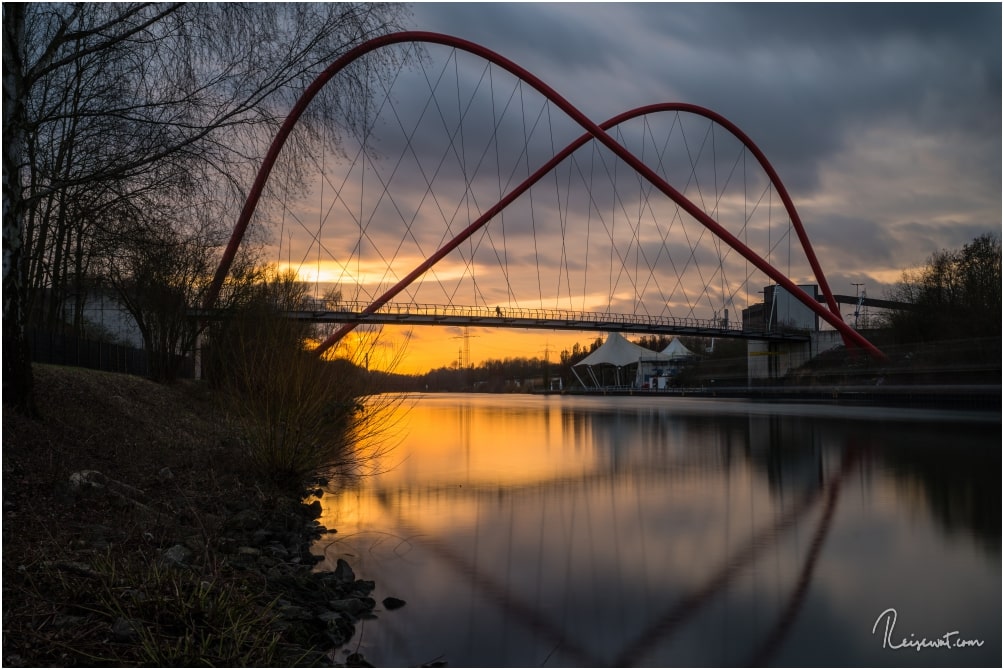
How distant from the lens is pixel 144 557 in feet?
23.0

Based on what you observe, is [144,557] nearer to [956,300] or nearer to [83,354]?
[83,354]

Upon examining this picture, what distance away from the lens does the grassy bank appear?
5367mm

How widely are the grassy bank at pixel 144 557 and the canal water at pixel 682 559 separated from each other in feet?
2.66

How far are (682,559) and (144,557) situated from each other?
23.4 ft

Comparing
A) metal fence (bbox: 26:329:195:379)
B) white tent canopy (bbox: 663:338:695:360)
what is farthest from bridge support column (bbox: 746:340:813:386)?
metal fence (bbox: 26:329:195:379)

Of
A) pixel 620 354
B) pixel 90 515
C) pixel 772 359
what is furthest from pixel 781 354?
pixel 90 515

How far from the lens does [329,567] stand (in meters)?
9.87

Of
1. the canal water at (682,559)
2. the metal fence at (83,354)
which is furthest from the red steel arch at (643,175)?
the canal water at (682,559)

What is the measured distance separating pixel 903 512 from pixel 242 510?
11.5 meters

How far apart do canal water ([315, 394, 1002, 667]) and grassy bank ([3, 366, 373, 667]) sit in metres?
0.81

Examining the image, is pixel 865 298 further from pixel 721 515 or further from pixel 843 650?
pixel 843 650

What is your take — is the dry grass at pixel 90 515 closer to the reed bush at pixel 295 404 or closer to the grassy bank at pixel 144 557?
the grassy bank at pixel 144 557

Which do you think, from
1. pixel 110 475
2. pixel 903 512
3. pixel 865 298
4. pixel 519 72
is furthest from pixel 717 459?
pixel 865 298

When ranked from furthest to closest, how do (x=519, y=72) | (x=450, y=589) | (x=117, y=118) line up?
1. (x=519, y=72)
2. (x=450, y=589)
3. (x=117, y=118)
